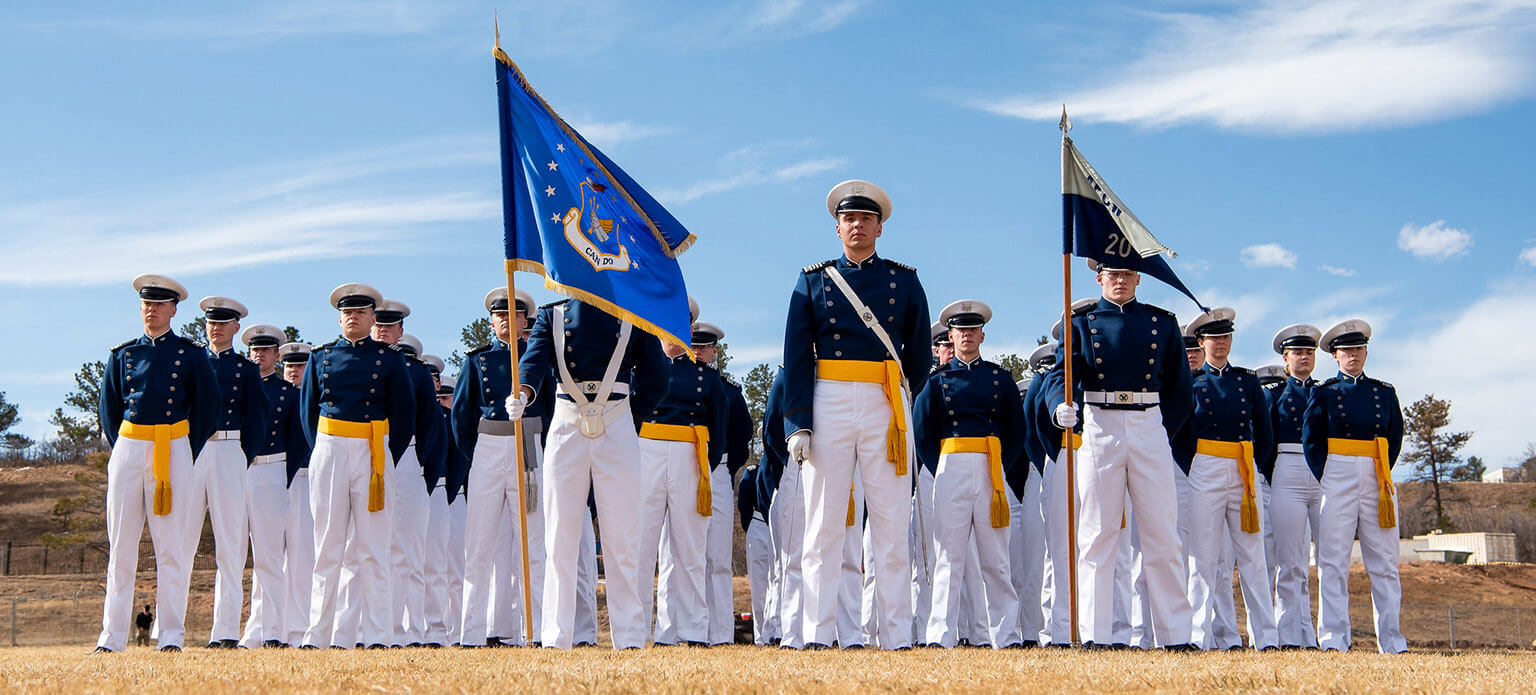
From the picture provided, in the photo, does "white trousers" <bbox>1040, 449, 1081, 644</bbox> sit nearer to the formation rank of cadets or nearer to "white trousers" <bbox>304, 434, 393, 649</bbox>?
the formation rank of cadets

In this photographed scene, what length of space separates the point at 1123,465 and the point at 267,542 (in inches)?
281

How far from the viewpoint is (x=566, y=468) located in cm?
773

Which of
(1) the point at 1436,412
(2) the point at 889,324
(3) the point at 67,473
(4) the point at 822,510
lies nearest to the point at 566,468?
(4) the point at 822,510

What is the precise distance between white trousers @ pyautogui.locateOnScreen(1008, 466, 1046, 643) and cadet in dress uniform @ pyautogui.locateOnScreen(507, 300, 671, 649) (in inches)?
173

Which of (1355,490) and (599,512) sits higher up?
(1355,490)

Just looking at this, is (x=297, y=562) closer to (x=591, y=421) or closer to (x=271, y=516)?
(x=271, y=516)

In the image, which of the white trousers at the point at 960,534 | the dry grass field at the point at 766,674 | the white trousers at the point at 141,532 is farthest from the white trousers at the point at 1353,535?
the white trousers at the point at 141,532

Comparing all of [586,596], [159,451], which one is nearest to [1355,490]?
[586,596]

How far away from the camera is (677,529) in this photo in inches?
419

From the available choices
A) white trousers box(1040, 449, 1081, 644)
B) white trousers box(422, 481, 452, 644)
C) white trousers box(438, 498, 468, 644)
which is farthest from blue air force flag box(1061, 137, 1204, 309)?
white trousers box(438, 498, 468, 644)

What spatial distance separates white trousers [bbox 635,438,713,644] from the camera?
10523 millimetres

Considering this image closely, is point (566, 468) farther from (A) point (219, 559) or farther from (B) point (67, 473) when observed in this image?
(B) point (67, 473)

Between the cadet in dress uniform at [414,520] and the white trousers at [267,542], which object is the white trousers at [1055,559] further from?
the white trousers at [267,542]

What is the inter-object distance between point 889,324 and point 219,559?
20.0 feet
